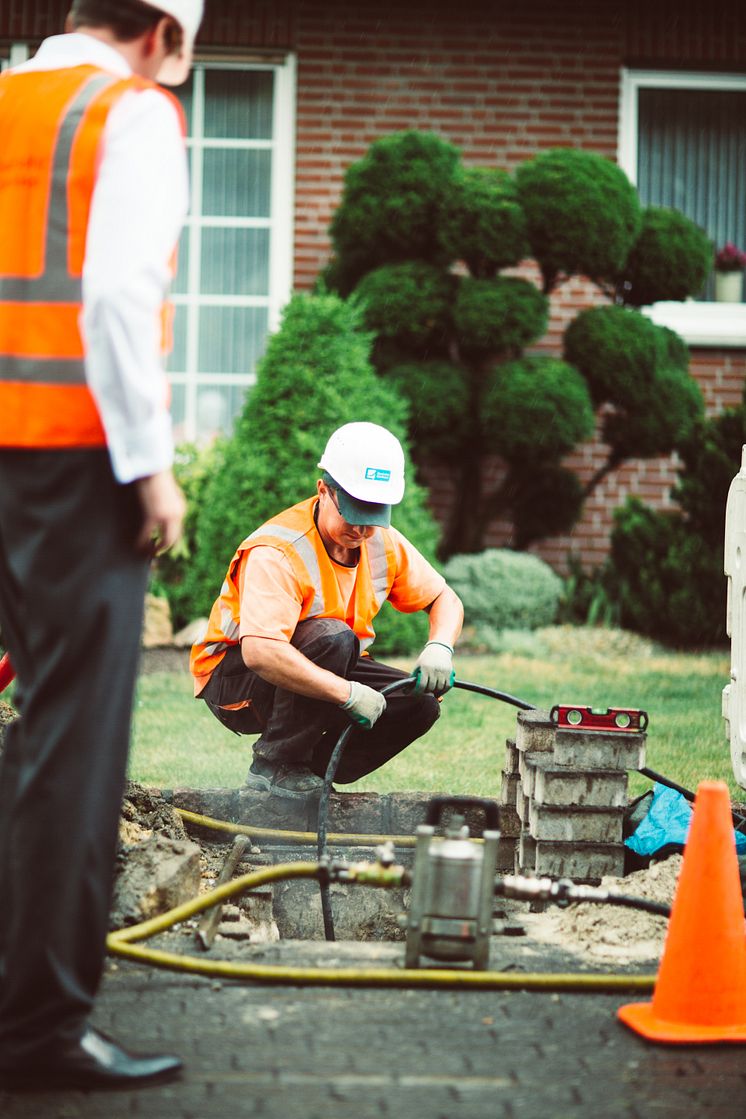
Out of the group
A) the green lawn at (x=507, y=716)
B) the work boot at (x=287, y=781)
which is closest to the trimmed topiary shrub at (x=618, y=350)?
the green lawn at (x=507, y=716)

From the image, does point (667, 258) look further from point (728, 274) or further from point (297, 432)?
point (297, 432)

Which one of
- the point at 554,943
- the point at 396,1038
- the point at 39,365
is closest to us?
the point at 39,365

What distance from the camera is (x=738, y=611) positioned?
4262mm

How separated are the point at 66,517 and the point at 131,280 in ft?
1.44

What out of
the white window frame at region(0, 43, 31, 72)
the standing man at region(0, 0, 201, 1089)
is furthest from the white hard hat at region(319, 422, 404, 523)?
the white window frame at region(0, 43, 31, 72)

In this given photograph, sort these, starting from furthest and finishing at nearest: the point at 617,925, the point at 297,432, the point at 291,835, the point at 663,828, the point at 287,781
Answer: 1. the point at 297,432
2. the point at 287,781
3. the point at 291,835
4. the point at 663,828
5. the point at 617,925

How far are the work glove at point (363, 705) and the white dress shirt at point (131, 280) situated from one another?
2.07 m

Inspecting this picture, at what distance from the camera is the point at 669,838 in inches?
166

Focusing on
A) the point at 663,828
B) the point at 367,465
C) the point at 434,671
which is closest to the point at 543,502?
the point at 434,671

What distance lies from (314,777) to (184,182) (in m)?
2.61

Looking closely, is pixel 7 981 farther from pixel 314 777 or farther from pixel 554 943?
pixel 314 777

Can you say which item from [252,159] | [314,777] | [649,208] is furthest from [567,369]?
[314,777]

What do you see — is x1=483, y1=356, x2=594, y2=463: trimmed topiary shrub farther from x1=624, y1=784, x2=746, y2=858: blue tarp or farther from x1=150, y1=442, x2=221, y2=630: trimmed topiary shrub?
x1=624, y1=784, x2=746, y2=858: blue tarp

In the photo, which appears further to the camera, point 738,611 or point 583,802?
point 738,611
